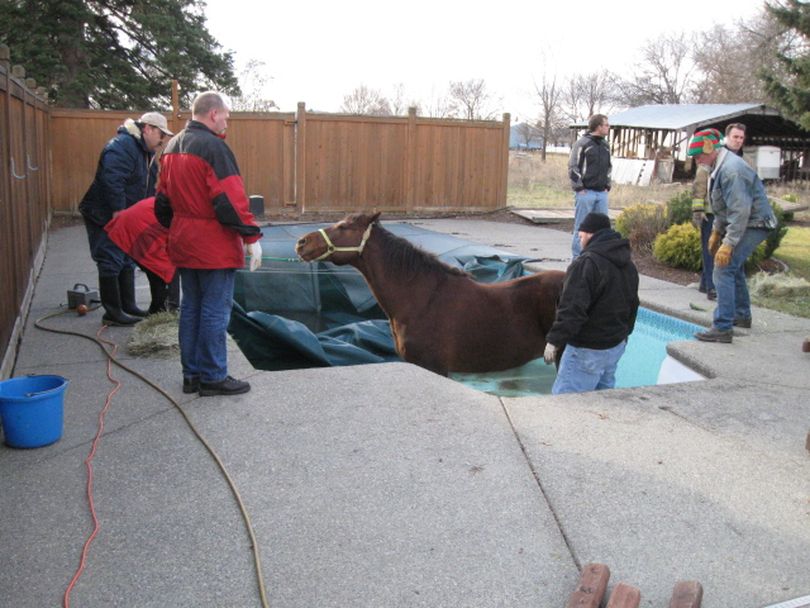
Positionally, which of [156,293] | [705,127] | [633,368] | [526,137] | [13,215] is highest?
[526,137]

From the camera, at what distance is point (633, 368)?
7.59 meters

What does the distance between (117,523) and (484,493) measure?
166 cm

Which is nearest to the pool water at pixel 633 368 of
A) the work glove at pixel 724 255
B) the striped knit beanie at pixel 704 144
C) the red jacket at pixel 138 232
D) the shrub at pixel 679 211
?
the work glove at pixel 724 255

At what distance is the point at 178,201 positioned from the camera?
14.6 ft

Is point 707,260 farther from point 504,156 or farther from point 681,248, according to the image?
point 504,156

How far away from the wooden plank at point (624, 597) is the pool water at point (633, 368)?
13.1 feet

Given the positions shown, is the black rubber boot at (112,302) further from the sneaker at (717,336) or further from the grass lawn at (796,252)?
the grass lawn at (796,252)

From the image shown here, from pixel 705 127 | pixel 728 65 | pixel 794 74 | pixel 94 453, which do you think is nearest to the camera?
pixel 94 453

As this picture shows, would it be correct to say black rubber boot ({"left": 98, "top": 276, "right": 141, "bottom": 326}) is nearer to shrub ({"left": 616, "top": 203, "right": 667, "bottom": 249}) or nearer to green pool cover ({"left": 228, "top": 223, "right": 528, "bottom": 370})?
green pool cover ({"left": 228, "top": 223, "right": 528, "bottom": 370})

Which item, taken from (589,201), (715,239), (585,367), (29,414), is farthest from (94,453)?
(589,201)

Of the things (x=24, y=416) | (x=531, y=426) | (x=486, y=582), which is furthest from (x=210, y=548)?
(x=531, y=426)

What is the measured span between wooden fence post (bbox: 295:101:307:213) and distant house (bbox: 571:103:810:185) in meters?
19.7

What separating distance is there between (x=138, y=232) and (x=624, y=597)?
5192 mm

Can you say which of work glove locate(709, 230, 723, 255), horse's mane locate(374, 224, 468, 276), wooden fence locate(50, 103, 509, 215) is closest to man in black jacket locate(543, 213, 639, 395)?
horse's mane locate(374, 224, 468, 276)
